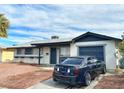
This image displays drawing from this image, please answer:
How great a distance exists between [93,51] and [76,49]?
6.15 feet

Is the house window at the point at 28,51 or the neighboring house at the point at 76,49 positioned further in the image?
the house window at the point at 28,51

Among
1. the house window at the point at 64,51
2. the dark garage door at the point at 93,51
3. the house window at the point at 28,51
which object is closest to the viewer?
the dark garage door at the point at 93,51

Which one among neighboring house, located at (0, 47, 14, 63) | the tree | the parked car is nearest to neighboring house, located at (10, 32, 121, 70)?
the tree

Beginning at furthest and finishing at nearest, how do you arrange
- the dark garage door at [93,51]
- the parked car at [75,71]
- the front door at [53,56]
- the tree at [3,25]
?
1. the tree at [3,25]
2. the front door at [53,56]
3. the dark garage door at [93,51]
4. the parked car at [75,71]

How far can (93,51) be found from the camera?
56.1 ft

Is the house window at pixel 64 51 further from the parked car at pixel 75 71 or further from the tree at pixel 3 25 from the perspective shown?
the parked car at pixel 75 71

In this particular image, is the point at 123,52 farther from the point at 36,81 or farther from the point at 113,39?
the point at 36,81

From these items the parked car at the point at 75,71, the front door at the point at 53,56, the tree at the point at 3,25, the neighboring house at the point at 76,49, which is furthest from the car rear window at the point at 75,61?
the tree at the point at 3,25

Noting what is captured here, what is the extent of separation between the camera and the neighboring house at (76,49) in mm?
16195

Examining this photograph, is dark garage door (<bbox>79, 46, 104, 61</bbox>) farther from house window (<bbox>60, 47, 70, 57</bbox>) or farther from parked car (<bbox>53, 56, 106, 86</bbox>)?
parked car (<bbox>53, 56, 106, 86</bbox>)

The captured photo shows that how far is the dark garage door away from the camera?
658 inches

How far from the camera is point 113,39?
1583 cm

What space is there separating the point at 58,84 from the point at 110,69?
22.9 ft

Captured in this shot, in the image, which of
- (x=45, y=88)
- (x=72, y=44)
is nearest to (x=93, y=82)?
(x=45, y=88)
